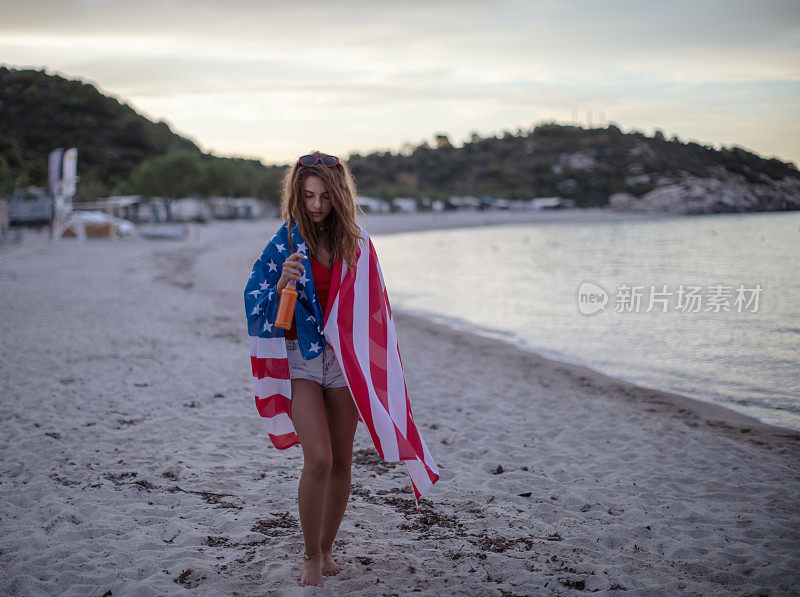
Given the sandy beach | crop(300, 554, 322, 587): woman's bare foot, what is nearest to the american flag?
crop(300, 554, 322, 587): woman's bare foot

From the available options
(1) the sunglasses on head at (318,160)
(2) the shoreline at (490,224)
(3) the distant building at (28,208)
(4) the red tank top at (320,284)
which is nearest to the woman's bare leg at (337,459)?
(4) the red tank top at (320,284)

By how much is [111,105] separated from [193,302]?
7857 cm

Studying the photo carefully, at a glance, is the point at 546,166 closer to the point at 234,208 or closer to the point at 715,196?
the point at 715,196

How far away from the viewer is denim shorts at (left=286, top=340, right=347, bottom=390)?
2703 millimetres

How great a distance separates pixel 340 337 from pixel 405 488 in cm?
202

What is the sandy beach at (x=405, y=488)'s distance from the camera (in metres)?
3.10

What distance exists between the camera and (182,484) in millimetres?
4199

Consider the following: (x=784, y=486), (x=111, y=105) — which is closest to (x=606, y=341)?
(x=784, y=486)

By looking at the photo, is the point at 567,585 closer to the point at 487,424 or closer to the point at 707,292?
the point at 487,424

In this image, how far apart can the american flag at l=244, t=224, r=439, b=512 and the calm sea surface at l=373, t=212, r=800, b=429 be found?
18.1 feet

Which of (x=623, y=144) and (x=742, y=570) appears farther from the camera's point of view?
(x=623, y=144)

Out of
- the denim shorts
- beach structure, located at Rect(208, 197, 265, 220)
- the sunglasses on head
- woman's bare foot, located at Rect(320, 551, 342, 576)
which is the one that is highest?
beach structure, located at Rect(208, 197, 265, 220)

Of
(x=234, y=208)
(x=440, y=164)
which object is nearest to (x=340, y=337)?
(x=234, y=208)

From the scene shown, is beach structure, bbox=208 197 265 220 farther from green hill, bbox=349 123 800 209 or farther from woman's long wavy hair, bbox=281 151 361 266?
woman's long wavy hair, bbox=281 151 361 266
